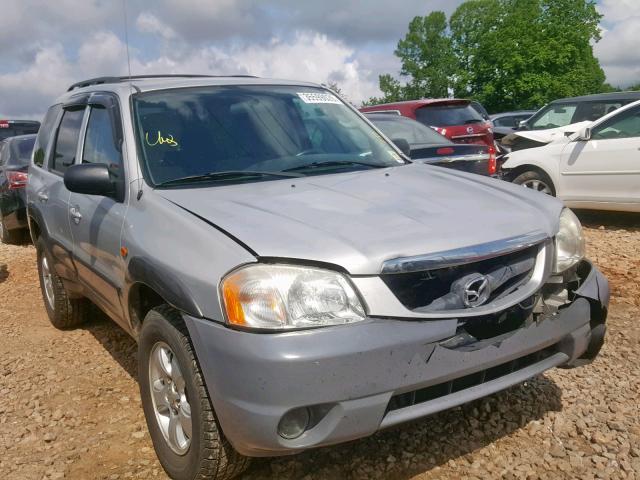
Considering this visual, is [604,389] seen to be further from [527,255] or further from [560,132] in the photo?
[560,132]

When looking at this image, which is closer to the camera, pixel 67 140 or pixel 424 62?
pixel 67 140

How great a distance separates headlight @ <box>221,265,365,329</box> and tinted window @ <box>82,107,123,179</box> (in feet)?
4.34

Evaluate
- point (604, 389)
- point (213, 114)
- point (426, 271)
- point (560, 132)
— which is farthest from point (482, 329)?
point (560, 132)

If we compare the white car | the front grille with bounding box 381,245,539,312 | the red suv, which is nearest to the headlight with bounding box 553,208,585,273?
the front grille with bounding box 381,245,539,312

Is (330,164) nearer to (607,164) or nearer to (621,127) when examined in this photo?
(607,164)

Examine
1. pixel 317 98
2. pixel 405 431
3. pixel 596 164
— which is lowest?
pixel 405 431

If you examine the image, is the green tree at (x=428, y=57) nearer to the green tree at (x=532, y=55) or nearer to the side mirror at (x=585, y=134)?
the green tree at (x=532, y=55)

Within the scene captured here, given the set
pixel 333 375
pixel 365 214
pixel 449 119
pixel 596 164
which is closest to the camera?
pixel 333 375

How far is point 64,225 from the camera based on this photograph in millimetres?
4199

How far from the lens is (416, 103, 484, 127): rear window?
9969mm

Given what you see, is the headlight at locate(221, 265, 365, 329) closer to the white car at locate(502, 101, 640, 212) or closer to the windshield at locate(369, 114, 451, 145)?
the windshield at locate(369, 114, 451, 145)

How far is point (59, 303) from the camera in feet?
16.1

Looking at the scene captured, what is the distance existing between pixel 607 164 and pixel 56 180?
20.4 feet

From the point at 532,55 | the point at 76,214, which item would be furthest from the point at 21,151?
the point at 532,55
